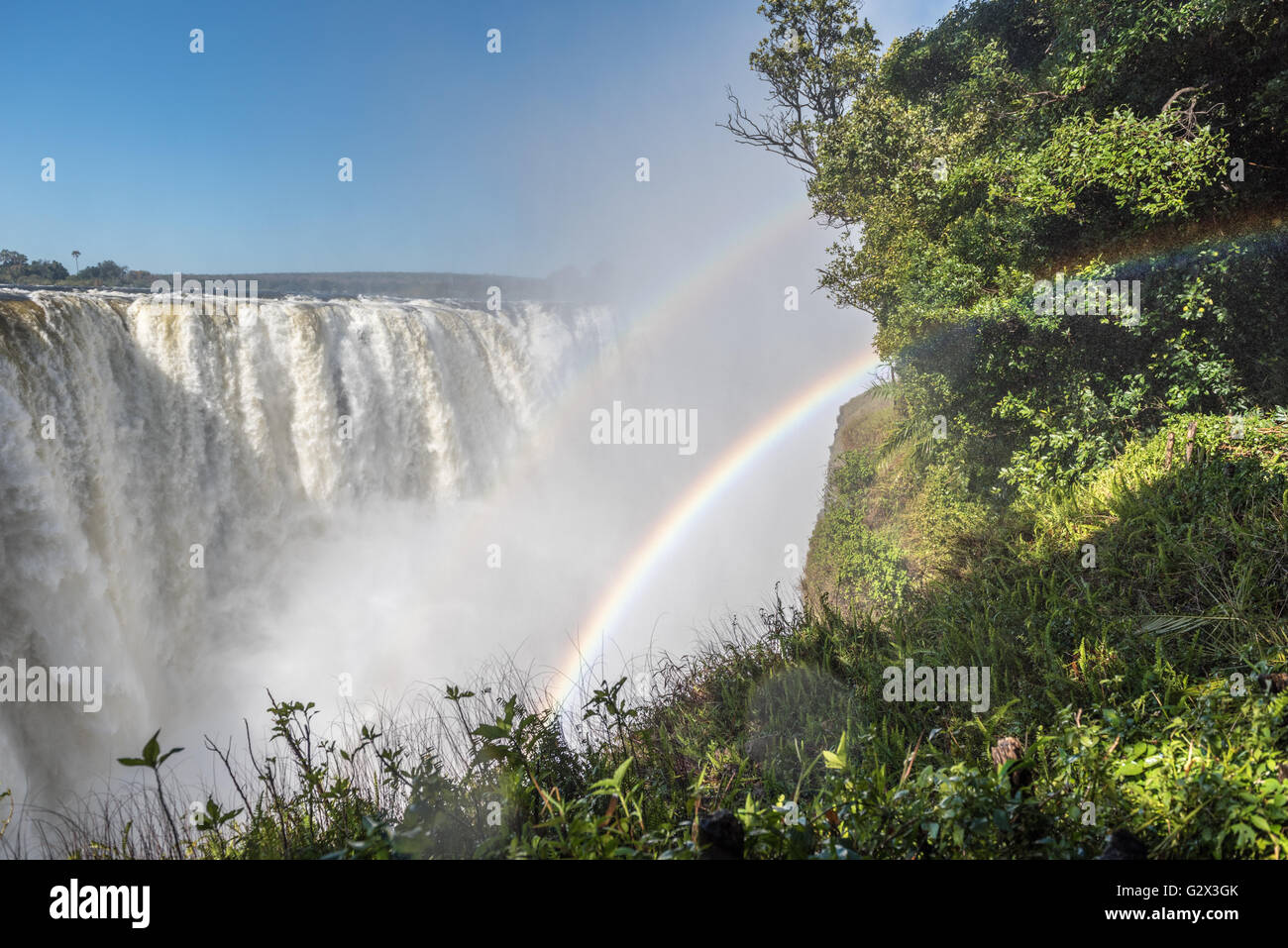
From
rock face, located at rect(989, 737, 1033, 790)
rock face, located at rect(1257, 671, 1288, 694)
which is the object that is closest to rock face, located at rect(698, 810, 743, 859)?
rock face, located at rect(989, 737, 1033, 790)

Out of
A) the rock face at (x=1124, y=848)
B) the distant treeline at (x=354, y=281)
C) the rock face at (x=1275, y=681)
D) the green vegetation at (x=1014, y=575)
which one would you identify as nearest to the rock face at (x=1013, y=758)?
the green vegetation at (x=1014, y=575)

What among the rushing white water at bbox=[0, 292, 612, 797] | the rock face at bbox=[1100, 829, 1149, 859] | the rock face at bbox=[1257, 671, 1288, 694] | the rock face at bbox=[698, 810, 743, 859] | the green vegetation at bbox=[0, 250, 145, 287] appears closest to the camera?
the rock face at bbox=[1100, 829, 1149, 859]

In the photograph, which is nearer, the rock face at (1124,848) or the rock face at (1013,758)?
the rock face at (1124,848)

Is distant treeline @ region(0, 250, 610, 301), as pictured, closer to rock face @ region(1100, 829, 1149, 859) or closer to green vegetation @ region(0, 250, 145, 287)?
green vegetation @ region(0, 250, 145, 287)

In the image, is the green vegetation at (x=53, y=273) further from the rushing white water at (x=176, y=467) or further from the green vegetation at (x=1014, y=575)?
the green vegetation at (x=1014, y=575)

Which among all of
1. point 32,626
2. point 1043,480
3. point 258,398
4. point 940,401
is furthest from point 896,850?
point 258,398

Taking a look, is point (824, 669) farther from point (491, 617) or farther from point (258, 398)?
point (491, 617)
